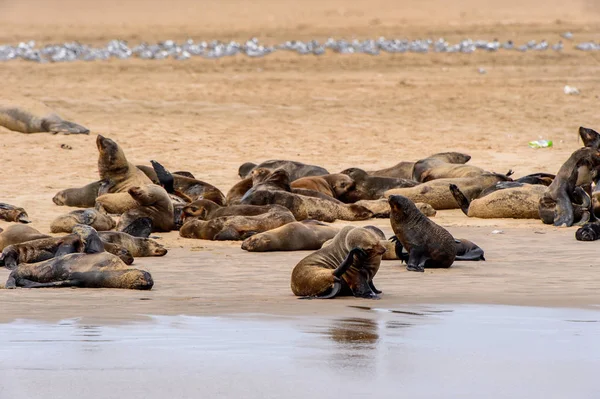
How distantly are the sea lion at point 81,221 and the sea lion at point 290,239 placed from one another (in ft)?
4.76

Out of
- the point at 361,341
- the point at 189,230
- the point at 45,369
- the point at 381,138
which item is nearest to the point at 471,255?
the point at 189,230

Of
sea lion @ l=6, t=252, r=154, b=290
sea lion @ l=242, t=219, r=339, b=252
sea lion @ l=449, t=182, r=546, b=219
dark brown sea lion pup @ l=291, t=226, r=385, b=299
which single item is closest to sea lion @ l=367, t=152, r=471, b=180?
sea lion @ l=449, t=182, r=546, b=219

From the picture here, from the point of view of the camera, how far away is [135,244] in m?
9.10

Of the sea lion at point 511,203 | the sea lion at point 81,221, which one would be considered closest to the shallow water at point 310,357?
the sea lion at point 81,221

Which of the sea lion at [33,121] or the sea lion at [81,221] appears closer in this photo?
the sea lion at [81,221]

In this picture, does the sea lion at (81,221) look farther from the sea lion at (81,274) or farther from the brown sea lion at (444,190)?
the brown sea lion at (444,190)

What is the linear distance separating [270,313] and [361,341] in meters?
1.00

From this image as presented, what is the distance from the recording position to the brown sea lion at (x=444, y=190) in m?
12.1

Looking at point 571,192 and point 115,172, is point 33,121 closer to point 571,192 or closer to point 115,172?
point 115,172

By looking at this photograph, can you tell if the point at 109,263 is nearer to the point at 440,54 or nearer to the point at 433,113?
the point at 433,113

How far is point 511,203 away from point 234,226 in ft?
9.32

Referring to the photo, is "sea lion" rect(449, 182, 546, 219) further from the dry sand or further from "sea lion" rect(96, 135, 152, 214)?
"sea lion" rect(96, 135, 152, 214)

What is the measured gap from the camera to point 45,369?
15.3 ft

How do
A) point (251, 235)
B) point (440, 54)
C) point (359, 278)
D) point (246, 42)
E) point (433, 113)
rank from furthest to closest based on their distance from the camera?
1. point (246, 42)
2. point (440, 54)
3. point (433, 113)
4. point (251, 235)
5. point (359, 278)
